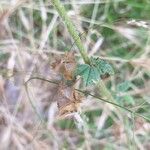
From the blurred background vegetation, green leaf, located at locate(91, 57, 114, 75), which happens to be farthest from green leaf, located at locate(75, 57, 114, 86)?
the blurred background vegetation

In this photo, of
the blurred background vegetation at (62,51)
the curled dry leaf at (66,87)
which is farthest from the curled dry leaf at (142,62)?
the curled dry leaf at (66,87)

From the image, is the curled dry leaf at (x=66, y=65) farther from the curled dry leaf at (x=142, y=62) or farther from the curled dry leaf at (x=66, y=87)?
the curled dry leaf at (x=142, y=62)

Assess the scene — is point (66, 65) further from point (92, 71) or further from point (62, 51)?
point (62, 51)

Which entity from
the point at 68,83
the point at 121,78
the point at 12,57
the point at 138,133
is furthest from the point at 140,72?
the point at 68,83

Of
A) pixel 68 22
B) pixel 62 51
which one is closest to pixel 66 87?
pixel 68 22

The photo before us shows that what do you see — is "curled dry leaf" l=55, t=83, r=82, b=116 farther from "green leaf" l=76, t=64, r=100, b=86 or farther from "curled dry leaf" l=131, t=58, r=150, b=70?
"curled dry leaf" l=131, t=58, r=150, b=70
